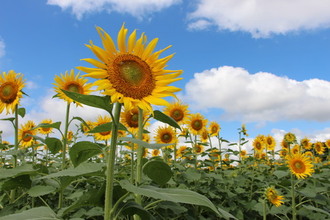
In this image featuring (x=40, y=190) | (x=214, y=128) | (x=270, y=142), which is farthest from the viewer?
(x=270, y=142)

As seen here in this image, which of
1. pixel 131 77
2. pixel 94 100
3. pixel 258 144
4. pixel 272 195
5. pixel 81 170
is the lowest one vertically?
pixel 272 195

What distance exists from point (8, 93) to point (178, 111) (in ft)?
8.30

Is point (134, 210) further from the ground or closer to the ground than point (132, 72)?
closer to the ground

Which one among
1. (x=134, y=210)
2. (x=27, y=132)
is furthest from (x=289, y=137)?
(x=27, y=132)

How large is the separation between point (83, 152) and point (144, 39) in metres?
0.83

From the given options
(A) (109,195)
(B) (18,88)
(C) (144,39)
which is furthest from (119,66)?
(B) (18,88)

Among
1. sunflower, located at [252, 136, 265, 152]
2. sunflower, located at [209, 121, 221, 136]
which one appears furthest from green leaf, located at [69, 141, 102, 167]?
sunflower, located at [252, 136, 265, 152]

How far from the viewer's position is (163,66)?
2105 millimetres

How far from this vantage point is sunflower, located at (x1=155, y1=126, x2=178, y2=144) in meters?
5.06

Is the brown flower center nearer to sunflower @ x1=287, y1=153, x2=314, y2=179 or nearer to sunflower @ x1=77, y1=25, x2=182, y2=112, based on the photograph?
sunflower @ x1=77, y1=25, x2=182, y2=112

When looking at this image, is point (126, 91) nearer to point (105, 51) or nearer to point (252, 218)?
point (105, 51)

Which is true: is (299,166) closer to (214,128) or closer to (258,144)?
(214,128)

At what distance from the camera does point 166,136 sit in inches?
200

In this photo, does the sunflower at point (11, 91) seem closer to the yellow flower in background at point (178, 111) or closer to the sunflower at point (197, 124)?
the yellow flower in background at point (178, 111)
